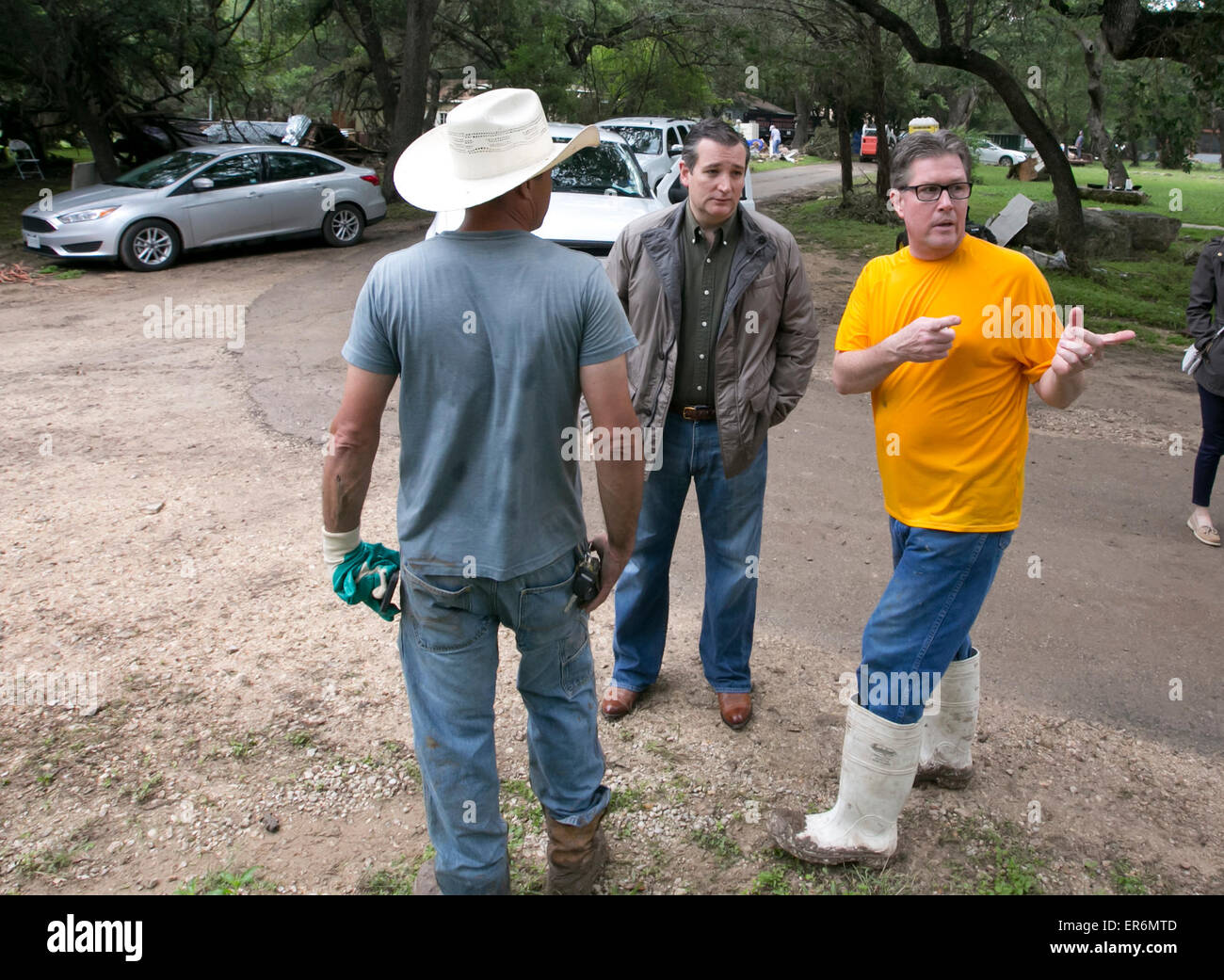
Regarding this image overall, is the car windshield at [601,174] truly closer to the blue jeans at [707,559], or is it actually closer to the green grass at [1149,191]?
the blue jeans at [707,559]

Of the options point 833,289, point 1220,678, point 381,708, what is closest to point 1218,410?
point 1220,678

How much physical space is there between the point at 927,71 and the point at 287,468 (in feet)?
117

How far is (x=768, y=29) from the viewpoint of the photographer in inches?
854

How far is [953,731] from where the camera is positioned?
332 centimetres

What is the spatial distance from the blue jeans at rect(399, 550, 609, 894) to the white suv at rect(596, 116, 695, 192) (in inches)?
604

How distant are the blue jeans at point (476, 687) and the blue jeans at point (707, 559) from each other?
1070 mm

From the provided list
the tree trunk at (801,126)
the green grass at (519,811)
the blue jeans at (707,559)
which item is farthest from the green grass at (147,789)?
the tree trunk at (801,126)

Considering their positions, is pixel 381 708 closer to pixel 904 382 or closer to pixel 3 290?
pixel 904 382

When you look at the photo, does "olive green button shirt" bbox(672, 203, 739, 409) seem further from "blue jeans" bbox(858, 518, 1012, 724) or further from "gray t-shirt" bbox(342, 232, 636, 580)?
"gray t-shirt" bbox(342, 232, 636, 580)

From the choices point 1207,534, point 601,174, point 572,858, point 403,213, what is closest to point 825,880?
point 572,858

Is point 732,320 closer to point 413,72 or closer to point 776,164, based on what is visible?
point 413,72

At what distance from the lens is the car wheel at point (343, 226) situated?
14789 millimetres

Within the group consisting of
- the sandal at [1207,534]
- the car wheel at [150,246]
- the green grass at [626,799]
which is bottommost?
the green grass at [626,799]
